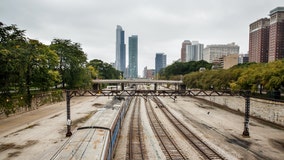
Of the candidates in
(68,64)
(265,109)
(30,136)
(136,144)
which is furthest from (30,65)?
(265,109)

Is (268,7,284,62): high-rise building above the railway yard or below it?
above

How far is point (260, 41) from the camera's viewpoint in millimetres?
140000

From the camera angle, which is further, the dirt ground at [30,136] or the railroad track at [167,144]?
the dirt ground at [30,136]

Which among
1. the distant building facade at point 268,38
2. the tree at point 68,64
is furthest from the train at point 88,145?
the distant building facade at point 268,38

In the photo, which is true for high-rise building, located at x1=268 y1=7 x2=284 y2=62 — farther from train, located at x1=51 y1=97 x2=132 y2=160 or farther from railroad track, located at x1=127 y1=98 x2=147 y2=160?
train, located at x1=51 y1=97 x2=132 y2=160

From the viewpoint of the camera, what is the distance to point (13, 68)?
77.8 ft

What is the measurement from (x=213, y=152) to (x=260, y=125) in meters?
17.2

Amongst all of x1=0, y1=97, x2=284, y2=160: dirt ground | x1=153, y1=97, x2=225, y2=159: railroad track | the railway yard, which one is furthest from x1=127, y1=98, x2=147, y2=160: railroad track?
x1=153, y1=97, x2=225, y2=159: railroad track

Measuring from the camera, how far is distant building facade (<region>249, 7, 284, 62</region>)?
12100 cm

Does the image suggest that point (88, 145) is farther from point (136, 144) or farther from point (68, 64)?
point (68, 64)

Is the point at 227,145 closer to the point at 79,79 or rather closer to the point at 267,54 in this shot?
the point at 79,79

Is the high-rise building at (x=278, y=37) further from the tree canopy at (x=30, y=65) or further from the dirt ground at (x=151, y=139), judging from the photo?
the tree canopy at (x=30, y=65)

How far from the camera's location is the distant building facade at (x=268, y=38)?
12100 centimetres

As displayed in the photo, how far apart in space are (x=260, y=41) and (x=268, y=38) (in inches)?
306
